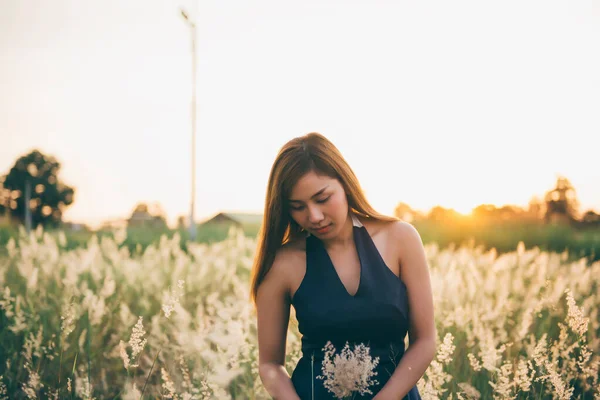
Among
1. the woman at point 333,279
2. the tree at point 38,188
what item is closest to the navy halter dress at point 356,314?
the woman at point 333,279

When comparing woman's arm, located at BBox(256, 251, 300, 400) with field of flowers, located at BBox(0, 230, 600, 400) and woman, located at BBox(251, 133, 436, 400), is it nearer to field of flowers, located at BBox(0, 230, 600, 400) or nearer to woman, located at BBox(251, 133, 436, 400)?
woman, located at BBox(251, 133, 436, 400)

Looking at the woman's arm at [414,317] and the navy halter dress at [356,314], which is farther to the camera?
the navy halter dress at [356,314]

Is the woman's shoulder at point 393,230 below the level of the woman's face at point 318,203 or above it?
below

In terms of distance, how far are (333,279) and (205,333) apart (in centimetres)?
91

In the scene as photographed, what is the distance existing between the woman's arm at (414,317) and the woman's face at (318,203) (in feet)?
0.81

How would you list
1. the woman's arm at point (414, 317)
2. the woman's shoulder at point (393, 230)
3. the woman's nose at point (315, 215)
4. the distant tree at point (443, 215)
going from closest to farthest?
the woman's arm at point (414, 317) < the woman's nose at point (315, 215) < the woman's shoulder at point (393, 230) < the distant tree at point (443, 215)

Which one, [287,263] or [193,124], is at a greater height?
[193,124]

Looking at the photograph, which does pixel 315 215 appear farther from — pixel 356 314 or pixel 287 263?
pixel 356 314

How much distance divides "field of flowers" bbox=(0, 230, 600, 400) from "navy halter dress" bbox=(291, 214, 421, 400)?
185 millimetres

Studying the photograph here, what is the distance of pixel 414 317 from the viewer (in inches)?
80.7

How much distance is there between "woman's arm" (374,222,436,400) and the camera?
1.90 m

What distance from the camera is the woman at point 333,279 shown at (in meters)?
2.02

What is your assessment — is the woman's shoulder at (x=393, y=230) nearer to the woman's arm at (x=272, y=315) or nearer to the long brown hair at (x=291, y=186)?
the long brown hair at (x=291, y=186)

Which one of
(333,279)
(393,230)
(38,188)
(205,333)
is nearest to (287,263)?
(333,279)
